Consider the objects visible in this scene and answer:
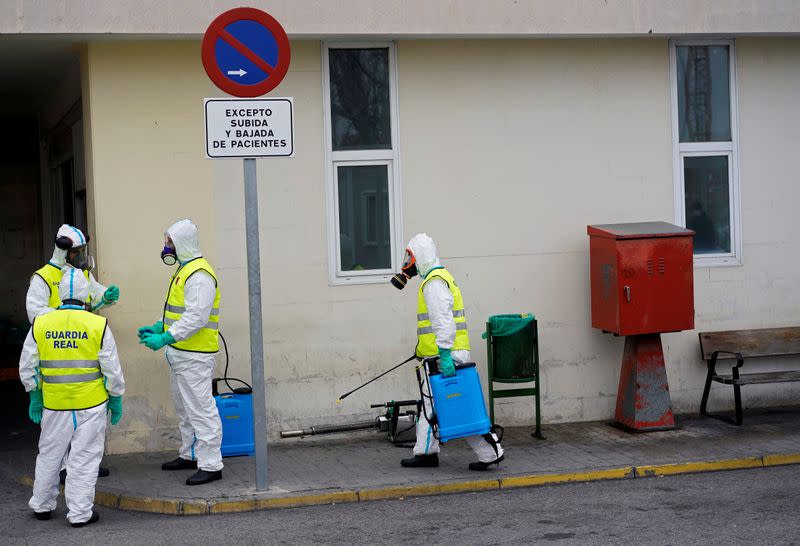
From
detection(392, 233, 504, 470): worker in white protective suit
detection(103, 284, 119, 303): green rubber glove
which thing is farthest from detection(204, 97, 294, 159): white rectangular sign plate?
detection(103, 284, 119, 303): green rubber glove

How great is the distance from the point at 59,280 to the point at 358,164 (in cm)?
292

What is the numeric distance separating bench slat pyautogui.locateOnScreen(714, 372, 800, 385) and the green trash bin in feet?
6.19

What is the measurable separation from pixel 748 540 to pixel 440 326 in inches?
115

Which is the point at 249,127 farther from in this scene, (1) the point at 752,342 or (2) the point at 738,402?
(1) the point at 752,342

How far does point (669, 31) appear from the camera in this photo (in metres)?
10.4

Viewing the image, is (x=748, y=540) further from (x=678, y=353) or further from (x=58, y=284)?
(x=58, y=284)

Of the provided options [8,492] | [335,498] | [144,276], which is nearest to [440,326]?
[335,498]

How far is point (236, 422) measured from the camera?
938 centimetres

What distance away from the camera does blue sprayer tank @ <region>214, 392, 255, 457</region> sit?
30.5 feet

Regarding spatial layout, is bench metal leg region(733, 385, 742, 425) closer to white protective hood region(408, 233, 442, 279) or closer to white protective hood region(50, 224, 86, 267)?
white protective hood region(408, 233, 442, 279)

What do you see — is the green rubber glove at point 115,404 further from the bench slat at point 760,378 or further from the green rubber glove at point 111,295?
the bench slat at point 760,378

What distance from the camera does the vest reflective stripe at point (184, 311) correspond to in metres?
8.66

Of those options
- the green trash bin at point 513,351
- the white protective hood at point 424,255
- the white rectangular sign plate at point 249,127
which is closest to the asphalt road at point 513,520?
the green trash bin at point 513,351

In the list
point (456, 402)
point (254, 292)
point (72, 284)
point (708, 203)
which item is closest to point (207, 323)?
point (254, 292)
